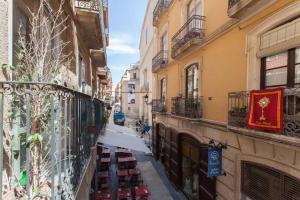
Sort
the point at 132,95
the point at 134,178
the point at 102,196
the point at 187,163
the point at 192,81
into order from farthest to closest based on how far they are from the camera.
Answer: the point at 132,95, the point at 134,178, the point at 187,163, the point at 192,81, the point at 102,196

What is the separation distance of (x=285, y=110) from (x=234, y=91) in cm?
233

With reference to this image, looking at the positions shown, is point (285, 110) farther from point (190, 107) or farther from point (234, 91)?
point (190, 107)

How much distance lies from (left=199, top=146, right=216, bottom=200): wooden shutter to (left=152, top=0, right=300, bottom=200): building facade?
0.04 meters

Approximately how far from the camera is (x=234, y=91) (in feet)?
26.3

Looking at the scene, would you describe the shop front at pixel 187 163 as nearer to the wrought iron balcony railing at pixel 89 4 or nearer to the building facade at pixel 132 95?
the wrought iron balcony railing at pixel 89 4

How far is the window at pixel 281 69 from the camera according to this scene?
229 inches

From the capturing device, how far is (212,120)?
9.65 metres

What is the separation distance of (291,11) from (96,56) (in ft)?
42.4

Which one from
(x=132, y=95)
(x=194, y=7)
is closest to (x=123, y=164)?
(x=194, y=7)

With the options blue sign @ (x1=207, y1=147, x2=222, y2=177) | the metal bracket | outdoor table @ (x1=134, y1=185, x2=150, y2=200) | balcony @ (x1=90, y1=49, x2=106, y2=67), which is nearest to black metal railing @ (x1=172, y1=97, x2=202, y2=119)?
the metal bracket

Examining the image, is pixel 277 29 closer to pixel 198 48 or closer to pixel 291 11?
pixel 291 11

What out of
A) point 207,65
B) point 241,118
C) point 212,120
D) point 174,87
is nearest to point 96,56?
point 174,87

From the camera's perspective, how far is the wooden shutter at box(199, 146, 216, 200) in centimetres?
947

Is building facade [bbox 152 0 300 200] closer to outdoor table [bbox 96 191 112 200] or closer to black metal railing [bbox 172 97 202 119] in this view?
black metal railing [bbox 172 97 202 119]
